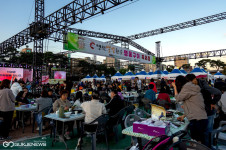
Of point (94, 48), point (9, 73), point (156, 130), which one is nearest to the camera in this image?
point (156, 130)

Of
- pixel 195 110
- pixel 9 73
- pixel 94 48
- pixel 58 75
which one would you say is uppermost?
pixel 94 48

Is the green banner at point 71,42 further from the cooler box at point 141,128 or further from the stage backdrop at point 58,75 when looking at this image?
the stage backdrop at point 58,75

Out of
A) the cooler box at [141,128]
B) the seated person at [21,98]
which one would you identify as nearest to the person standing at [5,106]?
the seated person at [21,98]

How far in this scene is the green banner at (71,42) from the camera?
829cm

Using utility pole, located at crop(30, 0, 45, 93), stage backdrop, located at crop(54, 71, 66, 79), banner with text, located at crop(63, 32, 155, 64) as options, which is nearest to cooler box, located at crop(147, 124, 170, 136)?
banner with text, located at crop(63, 32, 155, 64)

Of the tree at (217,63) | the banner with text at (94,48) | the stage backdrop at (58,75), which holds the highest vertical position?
the tree at (217,63)

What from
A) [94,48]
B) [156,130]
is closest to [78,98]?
[156,130]

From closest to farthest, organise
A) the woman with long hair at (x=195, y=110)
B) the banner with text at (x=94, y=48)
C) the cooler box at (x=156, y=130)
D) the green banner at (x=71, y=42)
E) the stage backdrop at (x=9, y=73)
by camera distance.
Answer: the cooler box at (x=156, y=130), the woman with long hair at (x=195, y=110), the green banner at (x=71, y=42), the banner with text at (x=94, y=48), the stage backdrop at (x=9, y=73)

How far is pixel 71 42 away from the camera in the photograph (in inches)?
333

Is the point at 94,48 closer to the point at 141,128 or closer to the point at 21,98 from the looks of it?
the point at 21,98

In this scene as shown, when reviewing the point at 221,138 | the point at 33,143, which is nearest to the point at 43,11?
the point at 33,143

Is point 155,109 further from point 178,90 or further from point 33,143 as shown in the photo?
point 33,143

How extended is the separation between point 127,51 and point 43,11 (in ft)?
24.0

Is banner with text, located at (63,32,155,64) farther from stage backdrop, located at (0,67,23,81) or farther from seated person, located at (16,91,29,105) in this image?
stage backdrop, located at (0,67,23,81)
